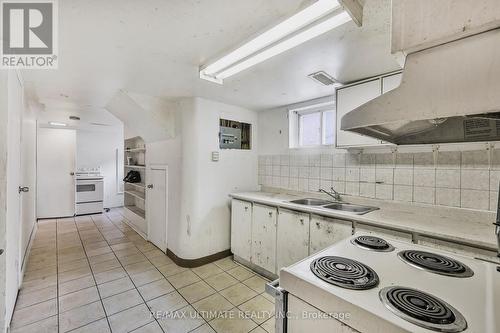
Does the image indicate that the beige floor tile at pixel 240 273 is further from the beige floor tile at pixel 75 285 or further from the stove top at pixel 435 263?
the stove top at pixel 435 263

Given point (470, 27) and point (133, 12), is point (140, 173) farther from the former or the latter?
point (470, 27)

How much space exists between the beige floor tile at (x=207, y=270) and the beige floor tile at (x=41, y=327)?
50.5 inches

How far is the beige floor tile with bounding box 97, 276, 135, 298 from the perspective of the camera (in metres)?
2.18

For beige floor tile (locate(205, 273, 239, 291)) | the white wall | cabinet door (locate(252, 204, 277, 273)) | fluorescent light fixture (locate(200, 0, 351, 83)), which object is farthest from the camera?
the white wall

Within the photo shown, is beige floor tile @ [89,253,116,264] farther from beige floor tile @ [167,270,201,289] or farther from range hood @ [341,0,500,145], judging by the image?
range hood @ [341,0,500,145]

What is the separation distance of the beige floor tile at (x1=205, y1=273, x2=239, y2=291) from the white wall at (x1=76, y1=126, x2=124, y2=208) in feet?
15.9

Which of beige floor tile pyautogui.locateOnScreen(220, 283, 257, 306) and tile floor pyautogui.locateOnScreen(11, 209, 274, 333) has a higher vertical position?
tile floor pyautogui.locateOnScreen(11, 209, 274, 333)

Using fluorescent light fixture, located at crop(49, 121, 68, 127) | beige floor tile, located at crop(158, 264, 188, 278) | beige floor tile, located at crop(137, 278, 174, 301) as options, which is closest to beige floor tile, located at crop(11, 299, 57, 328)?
beige floor tile, located at crop(137, 278, 174, 301)

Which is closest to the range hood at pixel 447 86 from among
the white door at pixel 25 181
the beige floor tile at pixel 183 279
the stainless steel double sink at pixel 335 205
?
the stainless steel double sink at pixel 335 205

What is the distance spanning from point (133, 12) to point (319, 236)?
7.17 feet

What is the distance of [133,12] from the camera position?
4.09 ft

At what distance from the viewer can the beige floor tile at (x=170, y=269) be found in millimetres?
2597

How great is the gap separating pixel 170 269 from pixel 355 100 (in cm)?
286

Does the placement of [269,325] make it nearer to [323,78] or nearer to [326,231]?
[326,231]
